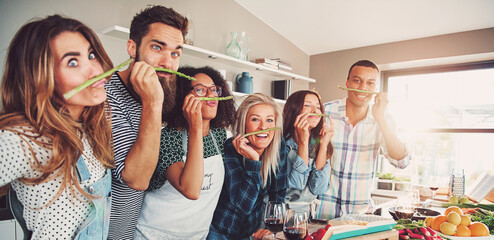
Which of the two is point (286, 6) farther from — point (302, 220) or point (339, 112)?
point (302, 220)

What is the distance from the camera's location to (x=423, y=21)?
12.6 ft

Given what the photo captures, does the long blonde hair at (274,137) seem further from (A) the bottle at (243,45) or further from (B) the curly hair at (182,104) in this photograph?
(A) the bottle at (243,45)

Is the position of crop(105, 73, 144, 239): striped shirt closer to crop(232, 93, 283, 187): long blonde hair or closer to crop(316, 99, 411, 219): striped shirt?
crop(232, 93, 283, 187): long blonde hair

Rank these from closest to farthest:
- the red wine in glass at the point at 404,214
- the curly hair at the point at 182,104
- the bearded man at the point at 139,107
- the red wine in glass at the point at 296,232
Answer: the bearded man at the point at 139,107 < the red wine in glass at the point at 296,232 < the curly hair at the point at 182,104 < the red wine in glass at the point at 404,214

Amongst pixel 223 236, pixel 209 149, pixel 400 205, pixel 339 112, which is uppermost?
pixel 339 112

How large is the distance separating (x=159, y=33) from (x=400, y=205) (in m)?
1.63

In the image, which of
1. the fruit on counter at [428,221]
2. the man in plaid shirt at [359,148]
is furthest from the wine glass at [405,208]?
the man in plaid shirt at [359,148]

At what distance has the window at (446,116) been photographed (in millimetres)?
4324

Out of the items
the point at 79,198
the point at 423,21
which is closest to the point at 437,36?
the point at 423,21

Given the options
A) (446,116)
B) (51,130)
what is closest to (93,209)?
(51,130)

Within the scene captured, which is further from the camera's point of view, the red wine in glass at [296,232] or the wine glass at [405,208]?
the wine glass at [405,208]

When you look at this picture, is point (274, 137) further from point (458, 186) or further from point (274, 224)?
point (458, 186)

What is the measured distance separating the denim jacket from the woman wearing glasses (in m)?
0.29

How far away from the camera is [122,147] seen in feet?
3.85
